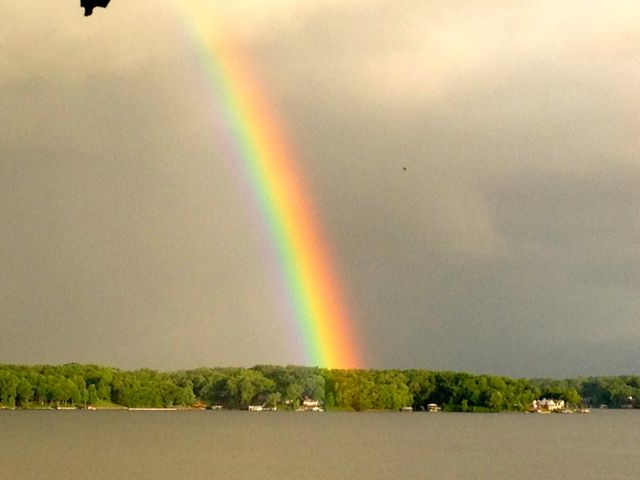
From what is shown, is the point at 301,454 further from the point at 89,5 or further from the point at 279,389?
the point at 279,389

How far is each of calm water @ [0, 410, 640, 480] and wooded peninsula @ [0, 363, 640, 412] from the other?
65410 millimetres

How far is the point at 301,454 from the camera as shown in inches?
3098

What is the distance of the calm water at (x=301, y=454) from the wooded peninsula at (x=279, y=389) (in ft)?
215

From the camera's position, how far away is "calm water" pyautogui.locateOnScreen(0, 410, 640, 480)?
205 ft

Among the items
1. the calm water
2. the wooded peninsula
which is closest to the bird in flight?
the calm water

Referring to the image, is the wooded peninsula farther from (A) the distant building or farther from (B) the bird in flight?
(B) the bird in flight

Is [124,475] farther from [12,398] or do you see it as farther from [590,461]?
[12,398]

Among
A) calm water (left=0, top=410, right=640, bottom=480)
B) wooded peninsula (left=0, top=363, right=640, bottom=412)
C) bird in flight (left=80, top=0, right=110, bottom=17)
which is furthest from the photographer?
wooded peninsula (left=0, top=363, right=640, bottom=412)

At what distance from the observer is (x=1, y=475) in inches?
2314

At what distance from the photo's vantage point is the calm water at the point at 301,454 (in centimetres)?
6241

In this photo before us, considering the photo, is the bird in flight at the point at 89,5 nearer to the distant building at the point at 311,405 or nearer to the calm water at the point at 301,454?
the calm water at the point at 301,454

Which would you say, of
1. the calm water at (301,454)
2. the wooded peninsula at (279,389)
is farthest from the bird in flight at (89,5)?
the wooded peninsula at (279,389)

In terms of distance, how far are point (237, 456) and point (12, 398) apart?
11976 centimetres

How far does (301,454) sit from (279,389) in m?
114
